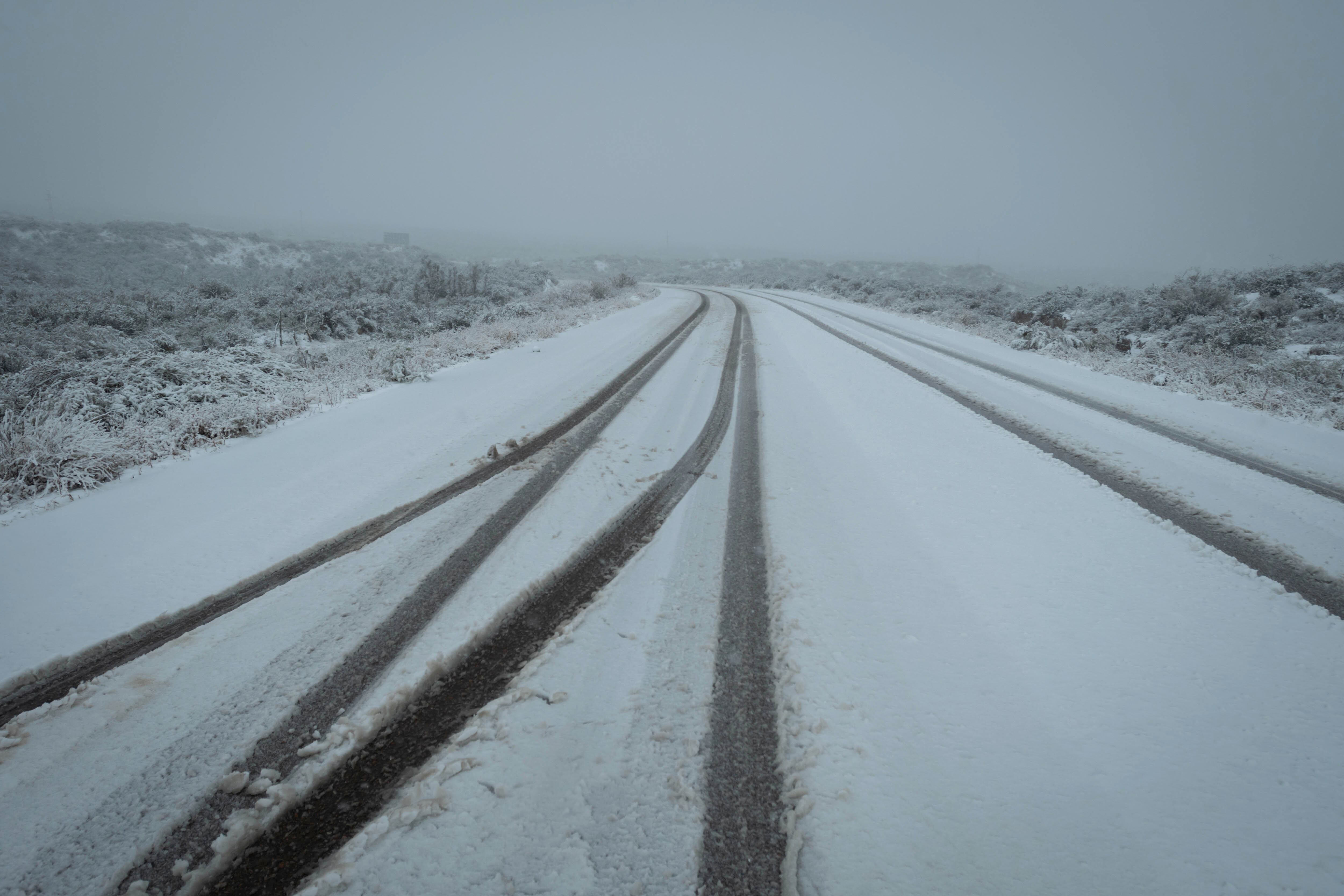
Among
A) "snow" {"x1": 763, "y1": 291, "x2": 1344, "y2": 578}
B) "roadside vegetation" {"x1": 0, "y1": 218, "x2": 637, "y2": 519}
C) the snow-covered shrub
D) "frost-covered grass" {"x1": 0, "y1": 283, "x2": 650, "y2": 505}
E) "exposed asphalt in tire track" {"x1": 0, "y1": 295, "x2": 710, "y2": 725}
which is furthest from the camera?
"roadside vegetation" {"x1": 0, "y1": 218, "x2": 637, "y2": 519}

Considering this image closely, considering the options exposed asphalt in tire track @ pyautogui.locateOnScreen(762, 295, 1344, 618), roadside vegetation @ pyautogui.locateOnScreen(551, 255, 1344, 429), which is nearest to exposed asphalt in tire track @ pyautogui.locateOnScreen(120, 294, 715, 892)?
exposed asphalt in tire track @ pyautogui.locateOnScreen(762, 295, 1344, 618)

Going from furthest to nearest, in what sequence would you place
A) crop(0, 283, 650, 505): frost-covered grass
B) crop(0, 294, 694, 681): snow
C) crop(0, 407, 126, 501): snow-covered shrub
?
1. crop(0, 283, 650, 505): frost-covered grass
2. crop(0, 407, 126, 501): snow-covered shrub
3. crop(0, 294, 694, 681): snow

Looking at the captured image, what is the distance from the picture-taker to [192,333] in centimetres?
1138

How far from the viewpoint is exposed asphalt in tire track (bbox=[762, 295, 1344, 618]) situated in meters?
2.92

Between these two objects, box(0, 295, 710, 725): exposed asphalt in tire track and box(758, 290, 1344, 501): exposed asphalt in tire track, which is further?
box(758, 290, 1344, 501): exposed asphalt in tire track

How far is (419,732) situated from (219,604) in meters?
1.64

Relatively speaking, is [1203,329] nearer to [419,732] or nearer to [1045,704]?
[1045,704]

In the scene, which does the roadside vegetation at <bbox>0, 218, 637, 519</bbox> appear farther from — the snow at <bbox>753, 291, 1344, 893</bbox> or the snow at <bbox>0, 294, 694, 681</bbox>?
the snow at <bbox>753, 291, 1344, 893</bbox>

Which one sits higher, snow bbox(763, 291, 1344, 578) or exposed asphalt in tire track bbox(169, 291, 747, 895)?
snow bbox(763, 291, 1344, 578)

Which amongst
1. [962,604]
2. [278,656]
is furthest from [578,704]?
[962,604]

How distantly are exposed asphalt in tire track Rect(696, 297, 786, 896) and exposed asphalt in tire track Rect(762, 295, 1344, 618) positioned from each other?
9.76 feet

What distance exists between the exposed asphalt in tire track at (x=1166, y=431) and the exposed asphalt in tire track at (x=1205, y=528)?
1.31 m

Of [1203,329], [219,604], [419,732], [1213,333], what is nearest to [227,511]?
[219,604]

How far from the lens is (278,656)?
7.77 feet
